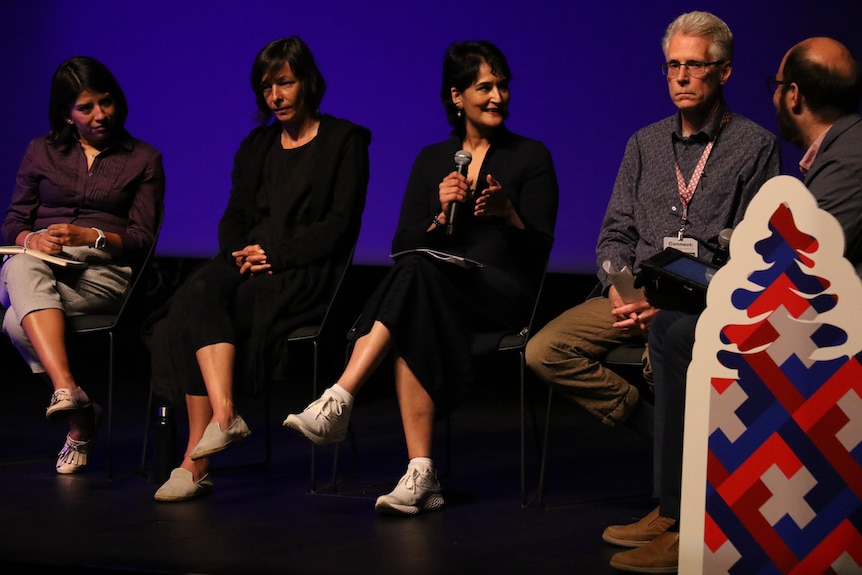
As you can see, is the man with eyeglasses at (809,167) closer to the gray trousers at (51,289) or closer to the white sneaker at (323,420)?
the white sneaker at (323,420)

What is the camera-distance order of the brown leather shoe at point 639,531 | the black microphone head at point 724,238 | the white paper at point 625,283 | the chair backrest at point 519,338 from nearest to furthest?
the black microphone head at point 724,238, the brown leather shoe at point 639,531, the white paper at point 625,283, the chair backrest at point 519,338

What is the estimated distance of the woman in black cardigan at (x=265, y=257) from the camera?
3564 millimetres

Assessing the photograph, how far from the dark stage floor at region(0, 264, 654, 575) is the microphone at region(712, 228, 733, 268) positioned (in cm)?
75

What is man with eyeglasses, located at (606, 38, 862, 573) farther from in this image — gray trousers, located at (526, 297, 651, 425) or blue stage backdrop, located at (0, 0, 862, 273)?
blue stage backdrop, located at (0, 0, 862, 273)

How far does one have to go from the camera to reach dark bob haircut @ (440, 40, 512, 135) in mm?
3754

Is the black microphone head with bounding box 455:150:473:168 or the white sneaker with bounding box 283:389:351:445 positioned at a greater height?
the black microphone head with bounding box 455:150:473:168

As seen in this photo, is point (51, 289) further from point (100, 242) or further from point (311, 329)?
point (311, 329)

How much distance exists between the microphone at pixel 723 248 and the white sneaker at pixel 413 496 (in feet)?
3.26

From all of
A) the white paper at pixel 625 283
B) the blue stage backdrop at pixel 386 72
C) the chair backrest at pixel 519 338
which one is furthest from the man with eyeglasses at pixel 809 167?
the blue stage backdrop at pixel 386 72

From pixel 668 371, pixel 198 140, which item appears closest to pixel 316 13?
pixel 198 140

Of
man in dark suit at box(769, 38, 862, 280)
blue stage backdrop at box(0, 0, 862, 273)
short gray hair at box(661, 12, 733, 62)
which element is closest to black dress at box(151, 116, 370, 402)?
short gray hair at box(661, 12, 733, 62)

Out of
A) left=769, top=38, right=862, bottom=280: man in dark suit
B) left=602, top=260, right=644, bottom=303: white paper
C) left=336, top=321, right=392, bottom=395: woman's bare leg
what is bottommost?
left=336, top=321, right=392, bottom=395: woman's bare leg

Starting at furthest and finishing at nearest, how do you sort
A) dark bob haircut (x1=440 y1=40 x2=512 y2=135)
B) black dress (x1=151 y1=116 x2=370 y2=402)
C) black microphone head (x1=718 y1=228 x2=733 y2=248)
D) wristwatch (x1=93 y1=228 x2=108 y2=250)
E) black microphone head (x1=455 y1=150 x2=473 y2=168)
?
wristwatch (x1=93 y1=228 x2=108 y2=250), dark bob haircut (x1=440 y1=40 x2=512 y2=135), black dress (x1=151 y1=116 x2=370 y2=402), black microphone head (x1=455 y1=150 x2=473 y2=168), black microphone head (x1=718 y1=228 x2=733 y2=248)

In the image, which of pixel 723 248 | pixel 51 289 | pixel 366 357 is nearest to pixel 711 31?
pixel 723 248
